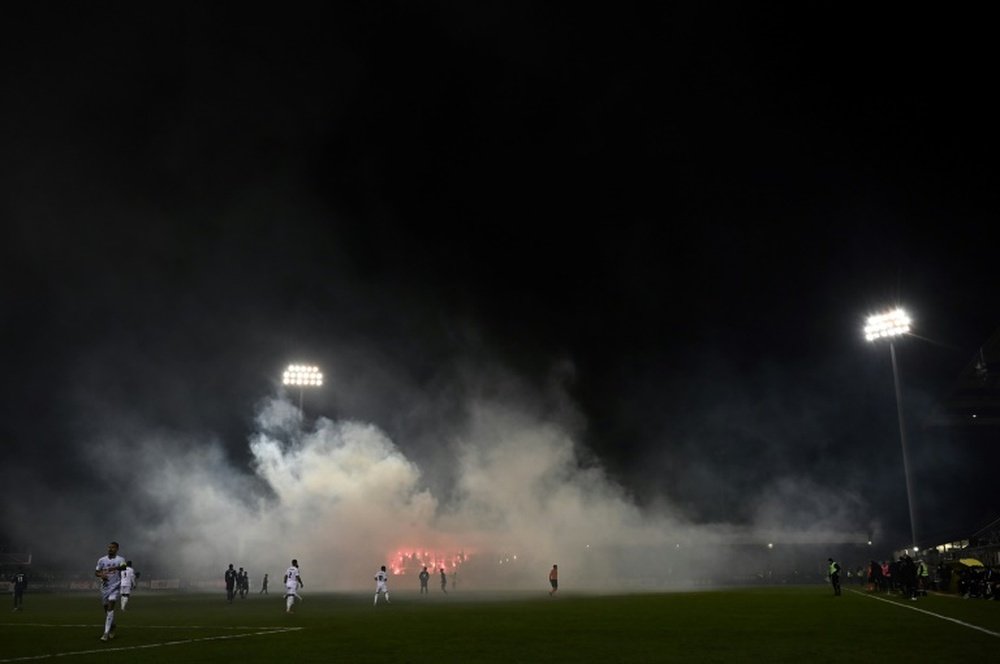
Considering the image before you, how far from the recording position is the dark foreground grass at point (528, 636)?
1003 centimetres

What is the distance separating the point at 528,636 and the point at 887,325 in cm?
3625

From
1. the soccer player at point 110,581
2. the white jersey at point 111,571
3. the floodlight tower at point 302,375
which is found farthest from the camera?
the floodlight tower at point 302,375

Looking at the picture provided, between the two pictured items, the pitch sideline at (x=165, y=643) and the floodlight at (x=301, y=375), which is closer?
the pitch sideline at (x=165, y=643)

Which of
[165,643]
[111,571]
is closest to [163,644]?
[165,643]

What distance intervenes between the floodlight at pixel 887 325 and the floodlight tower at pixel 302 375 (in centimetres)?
3640

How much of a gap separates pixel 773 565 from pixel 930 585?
32636 mm

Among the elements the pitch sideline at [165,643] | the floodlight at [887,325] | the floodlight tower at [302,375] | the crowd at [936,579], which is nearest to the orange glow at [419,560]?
the floodlight tower at [302,375]

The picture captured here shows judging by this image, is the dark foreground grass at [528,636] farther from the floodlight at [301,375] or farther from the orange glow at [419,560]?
the floodlight at [301,375]

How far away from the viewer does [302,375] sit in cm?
5322

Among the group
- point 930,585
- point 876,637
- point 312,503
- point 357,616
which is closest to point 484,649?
point 876,637

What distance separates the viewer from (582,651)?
10438 mm

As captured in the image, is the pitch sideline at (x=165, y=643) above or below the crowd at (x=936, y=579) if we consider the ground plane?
above

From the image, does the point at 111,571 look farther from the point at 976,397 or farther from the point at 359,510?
the point at 976,397

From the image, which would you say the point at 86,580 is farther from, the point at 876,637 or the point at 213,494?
the point at 876,637
